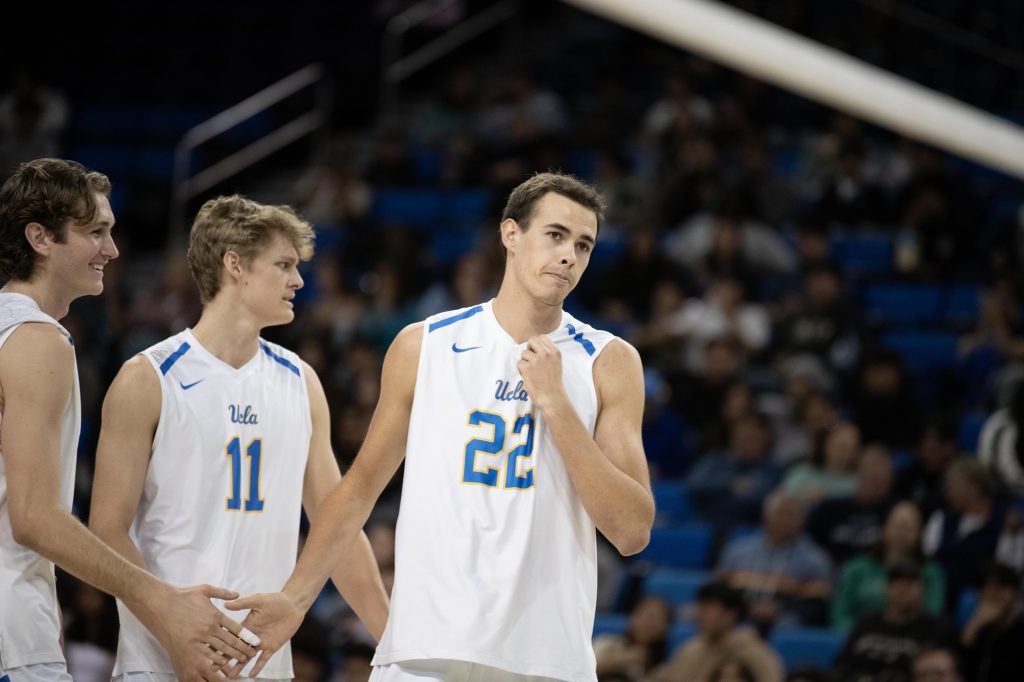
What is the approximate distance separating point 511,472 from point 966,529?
5397 mm

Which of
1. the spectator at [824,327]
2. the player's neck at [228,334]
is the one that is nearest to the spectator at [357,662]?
the player's neck at [228,334]

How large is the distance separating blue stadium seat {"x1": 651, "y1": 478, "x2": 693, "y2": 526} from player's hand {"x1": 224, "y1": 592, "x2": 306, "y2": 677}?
19.4 ft

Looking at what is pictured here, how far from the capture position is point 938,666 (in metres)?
7.66

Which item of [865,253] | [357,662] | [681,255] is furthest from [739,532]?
[865,253]

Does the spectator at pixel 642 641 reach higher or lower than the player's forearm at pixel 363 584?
lower

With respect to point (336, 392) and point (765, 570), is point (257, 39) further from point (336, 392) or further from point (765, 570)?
point (765, 570)

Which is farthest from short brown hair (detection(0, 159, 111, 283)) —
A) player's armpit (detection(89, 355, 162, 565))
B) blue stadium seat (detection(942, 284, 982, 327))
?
blue stadium seat (detection(942, 284, 982, 327))

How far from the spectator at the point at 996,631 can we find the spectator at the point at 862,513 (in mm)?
1255

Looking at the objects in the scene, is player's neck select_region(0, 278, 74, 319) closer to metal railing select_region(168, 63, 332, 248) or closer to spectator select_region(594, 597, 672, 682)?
spectator select_region(594, 597, 672, 682)

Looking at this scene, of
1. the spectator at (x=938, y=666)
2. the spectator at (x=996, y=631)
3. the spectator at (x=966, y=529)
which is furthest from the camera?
the spectator at (x=966, y=529)

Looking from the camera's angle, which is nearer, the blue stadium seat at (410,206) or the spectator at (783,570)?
the spectator at (783,570)

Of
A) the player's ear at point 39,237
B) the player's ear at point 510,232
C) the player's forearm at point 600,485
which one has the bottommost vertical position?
the player's forearm at point 600,485

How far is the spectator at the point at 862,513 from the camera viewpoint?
9.43m

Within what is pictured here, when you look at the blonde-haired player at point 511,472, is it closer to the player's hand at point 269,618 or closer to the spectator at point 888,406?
the player's hand at point 269,618
